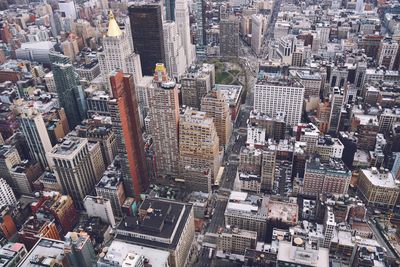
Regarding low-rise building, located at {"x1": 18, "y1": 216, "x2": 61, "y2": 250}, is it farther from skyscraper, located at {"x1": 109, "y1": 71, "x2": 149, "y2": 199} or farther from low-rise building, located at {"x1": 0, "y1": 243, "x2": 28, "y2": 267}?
skyscraper, located at {"x1": 109, "y1": 71, "x2": 149, "y2": 199}

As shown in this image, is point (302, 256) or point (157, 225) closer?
point (302, 256)

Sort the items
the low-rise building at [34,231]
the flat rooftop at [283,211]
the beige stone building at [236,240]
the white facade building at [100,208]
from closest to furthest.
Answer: the beige stone building at [236,240] < the low-rise building at [34,231] < the flat rooftop at [283,211] < the white facade building at [100,208]

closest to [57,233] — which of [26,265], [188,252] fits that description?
[26,265]

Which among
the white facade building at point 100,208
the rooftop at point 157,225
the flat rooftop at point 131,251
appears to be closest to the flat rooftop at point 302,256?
the rooftop at point 157,225

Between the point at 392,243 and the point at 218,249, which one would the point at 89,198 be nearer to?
the point at 218,249

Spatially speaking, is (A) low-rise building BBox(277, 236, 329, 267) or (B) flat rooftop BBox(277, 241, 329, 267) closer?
(B) flat rooftop BBox(277, 241, 329, 267)

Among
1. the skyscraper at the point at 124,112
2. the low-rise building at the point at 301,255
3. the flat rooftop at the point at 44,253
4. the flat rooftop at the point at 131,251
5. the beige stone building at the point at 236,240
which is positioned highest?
the skyscraper at the point at 124,112

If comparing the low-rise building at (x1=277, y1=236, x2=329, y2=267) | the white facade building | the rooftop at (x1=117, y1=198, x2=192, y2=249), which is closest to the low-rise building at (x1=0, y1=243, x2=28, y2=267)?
the white facade building

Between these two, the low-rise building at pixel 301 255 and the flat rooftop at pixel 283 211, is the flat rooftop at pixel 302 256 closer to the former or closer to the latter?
the low-rise building at pixel 301 255

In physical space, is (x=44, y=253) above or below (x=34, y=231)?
below

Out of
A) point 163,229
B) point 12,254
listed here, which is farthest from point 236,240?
point 12,254

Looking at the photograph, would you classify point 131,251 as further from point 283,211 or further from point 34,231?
point 283,211

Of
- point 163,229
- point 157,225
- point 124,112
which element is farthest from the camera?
point 124,112
